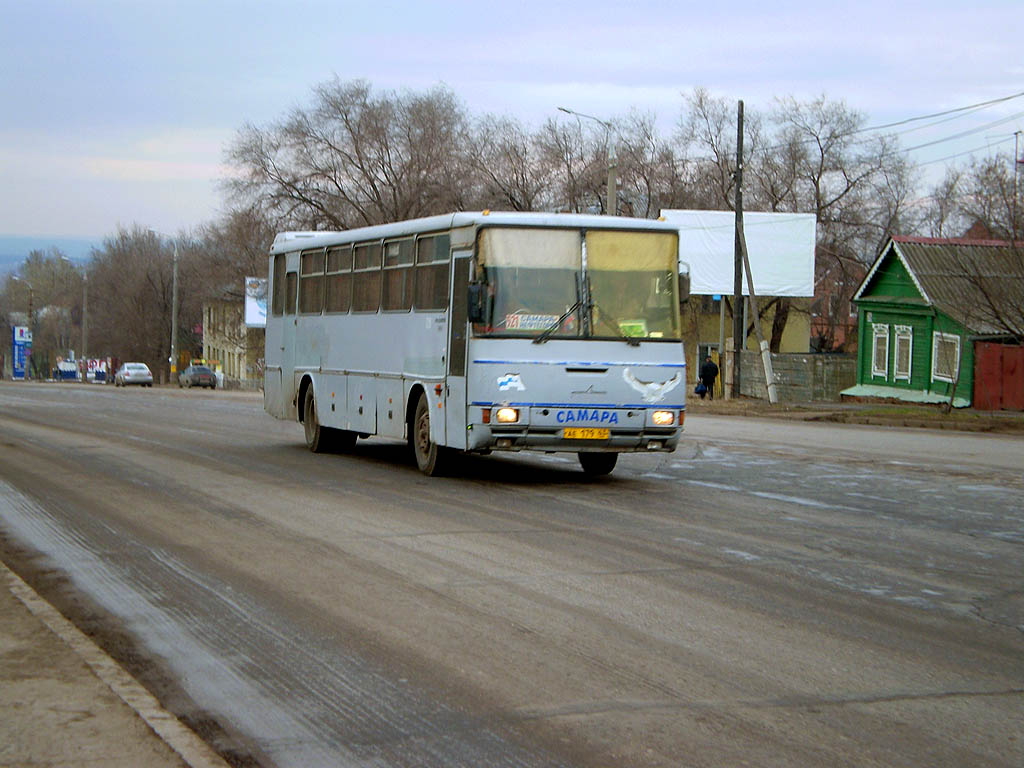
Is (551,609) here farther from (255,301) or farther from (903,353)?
(255,301)

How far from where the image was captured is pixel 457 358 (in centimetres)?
1481

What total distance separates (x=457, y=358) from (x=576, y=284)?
153cm

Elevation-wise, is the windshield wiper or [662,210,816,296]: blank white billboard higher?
[662,210,816,296]: blank white billboard

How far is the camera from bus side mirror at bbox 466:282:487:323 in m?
14.3

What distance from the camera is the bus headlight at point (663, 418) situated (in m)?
14.7

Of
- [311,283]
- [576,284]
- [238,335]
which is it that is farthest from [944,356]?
[238,335]

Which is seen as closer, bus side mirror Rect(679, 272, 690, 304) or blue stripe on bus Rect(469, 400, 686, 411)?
blue stripe on bus Rect(469, 400, 686, 411)

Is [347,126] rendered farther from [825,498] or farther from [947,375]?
[825,498]

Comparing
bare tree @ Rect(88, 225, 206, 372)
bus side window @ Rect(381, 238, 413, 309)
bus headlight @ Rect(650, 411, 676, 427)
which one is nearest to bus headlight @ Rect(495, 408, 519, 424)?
bus headlight @ Rect(650, 411, 676, 427)

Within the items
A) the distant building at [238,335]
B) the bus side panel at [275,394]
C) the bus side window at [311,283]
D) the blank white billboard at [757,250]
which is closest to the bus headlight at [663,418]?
the bus side window at [311,283]

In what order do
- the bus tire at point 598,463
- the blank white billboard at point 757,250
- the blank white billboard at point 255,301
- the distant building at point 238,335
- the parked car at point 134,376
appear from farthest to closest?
the distant building at point 238,335 → the parked car at point 134,376 → the blank white billboard at point 255,301 → the blank white billboard at point 757,250 → the bus tire at point 598,463

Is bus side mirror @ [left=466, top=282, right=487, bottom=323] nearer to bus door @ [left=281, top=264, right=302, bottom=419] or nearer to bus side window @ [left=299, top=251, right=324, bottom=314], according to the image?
bus side window @ [left=299, top=251, right=324, bottom=314]

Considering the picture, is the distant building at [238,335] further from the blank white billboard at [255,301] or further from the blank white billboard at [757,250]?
the blank white billboard at [757,250]

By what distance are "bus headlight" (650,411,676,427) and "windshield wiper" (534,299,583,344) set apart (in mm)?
1416
